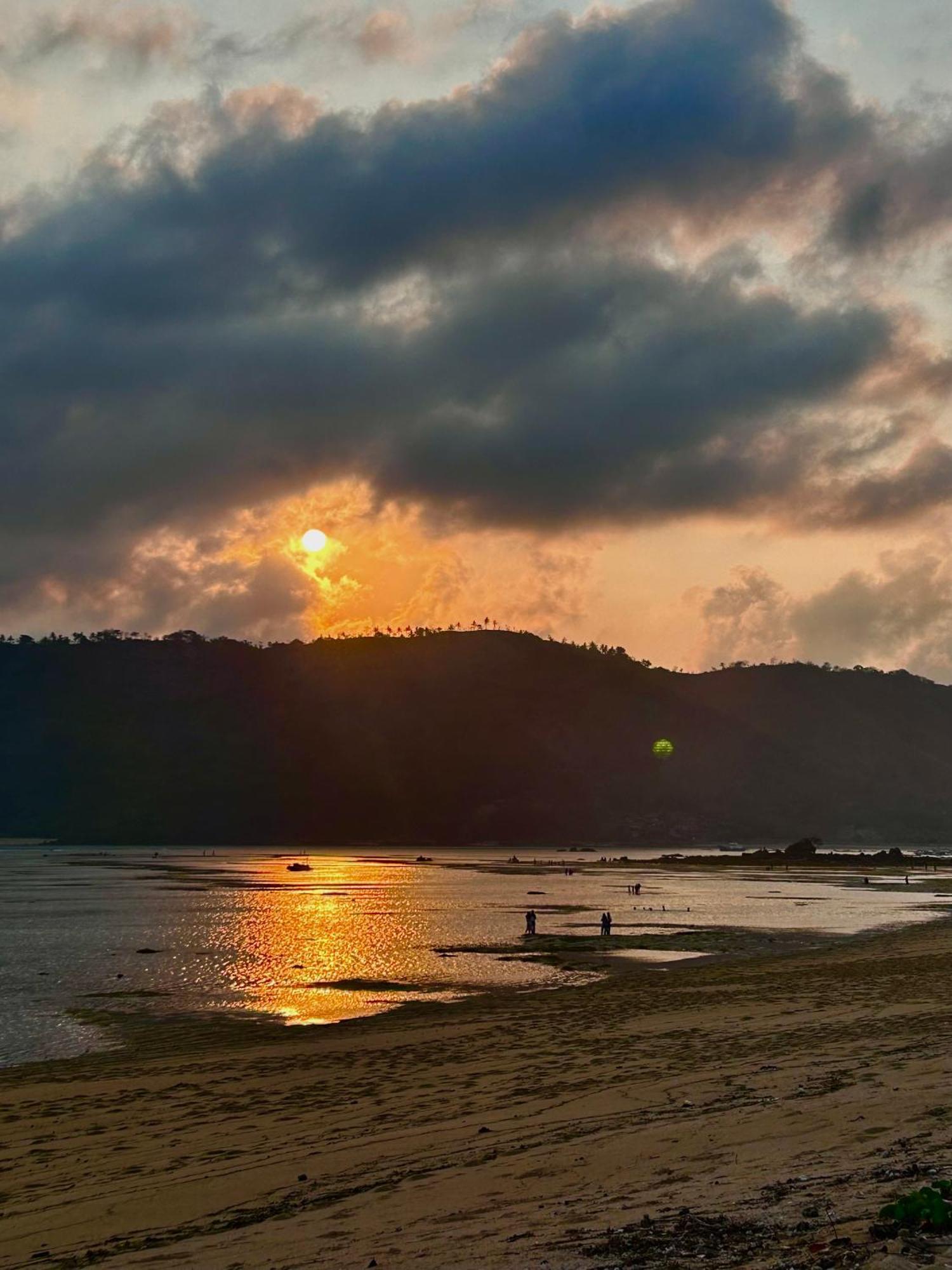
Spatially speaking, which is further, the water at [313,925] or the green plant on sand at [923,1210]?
the water at [313,925]

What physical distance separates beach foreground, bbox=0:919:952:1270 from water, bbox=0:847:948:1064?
6.29 m

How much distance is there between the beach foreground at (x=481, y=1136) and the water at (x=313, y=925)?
248 inches

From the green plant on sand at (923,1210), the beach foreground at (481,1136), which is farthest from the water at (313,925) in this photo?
the green plant on sand at (923,1210)

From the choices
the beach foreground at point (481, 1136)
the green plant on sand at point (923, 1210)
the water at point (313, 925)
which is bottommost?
the water at point (313, 925)

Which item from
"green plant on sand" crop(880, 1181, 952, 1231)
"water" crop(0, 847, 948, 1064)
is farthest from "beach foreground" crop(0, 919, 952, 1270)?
"water" crop(0, 847, 948, 1064)

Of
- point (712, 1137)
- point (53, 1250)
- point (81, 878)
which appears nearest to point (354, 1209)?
point (53, 1250)

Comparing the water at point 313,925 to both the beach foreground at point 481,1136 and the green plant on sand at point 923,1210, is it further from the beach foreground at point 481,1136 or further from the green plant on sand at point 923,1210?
the green plant on sand at point 923,1210

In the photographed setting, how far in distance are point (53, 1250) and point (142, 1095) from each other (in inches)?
334

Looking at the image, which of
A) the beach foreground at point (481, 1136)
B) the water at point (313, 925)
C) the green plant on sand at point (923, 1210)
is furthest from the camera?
the water at point (313, 925)

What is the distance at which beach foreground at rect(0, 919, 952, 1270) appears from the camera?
33.8ft

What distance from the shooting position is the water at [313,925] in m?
33.3

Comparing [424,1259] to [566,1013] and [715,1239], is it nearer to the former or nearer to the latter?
[715,1239]

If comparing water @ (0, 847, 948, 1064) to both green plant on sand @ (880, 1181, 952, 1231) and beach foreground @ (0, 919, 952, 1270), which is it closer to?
beach foreground @ (0, 919, 952, 1270)

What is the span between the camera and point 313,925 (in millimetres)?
59031
